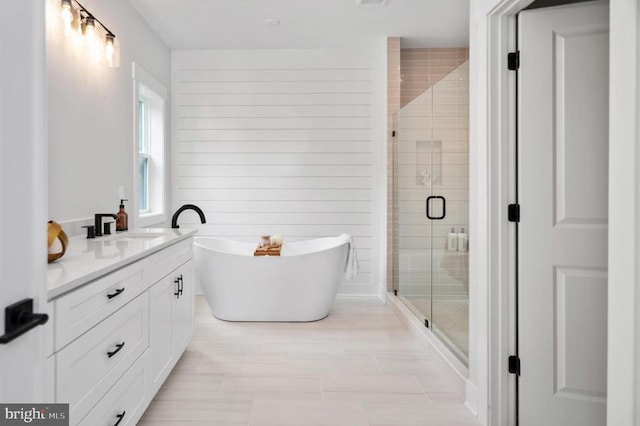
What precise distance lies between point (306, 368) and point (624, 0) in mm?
2397

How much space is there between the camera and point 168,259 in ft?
7.59

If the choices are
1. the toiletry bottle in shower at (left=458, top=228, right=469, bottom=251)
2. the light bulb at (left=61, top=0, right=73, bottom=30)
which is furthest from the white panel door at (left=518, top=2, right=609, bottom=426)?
the light bulb at (left=61, top=0, right=73, bottom=30)

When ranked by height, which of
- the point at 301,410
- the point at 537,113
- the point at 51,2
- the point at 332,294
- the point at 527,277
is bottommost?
the point at 301,410

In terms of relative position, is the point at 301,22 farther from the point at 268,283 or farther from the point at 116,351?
the point at 116,351

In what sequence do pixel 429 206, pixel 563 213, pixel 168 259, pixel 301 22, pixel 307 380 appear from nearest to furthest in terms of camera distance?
pixel 563 213, pixel 168 259, pixel 307 380, pixel 429 206, pixel 301 22

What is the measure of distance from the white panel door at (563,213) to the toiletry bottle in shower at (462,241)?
713mm

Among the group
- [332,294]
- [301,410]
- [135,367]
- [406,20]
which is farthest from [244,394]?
[406,20]

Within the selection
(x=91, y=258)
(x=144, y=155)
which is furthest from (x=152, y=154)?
(x=91, y=258)

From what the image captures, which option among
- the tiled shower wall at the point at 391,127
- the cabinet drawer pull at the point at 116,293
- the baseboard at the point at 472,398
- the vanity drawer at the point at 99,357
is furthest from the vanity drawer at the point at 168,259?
the tiled shower wall at the point at 391,127

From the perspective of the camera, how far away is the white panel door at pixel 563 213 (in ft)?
5.90

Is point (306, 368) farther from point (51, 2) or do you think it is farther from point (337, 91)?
point (337, 91)

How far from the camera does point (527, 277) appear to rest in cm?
188

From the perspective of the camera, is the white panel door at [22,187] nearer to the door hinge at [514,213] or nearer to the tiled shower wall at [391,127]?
the door hinge at [514,213]

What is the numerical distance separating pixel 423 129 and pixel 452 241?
103 centimetres
